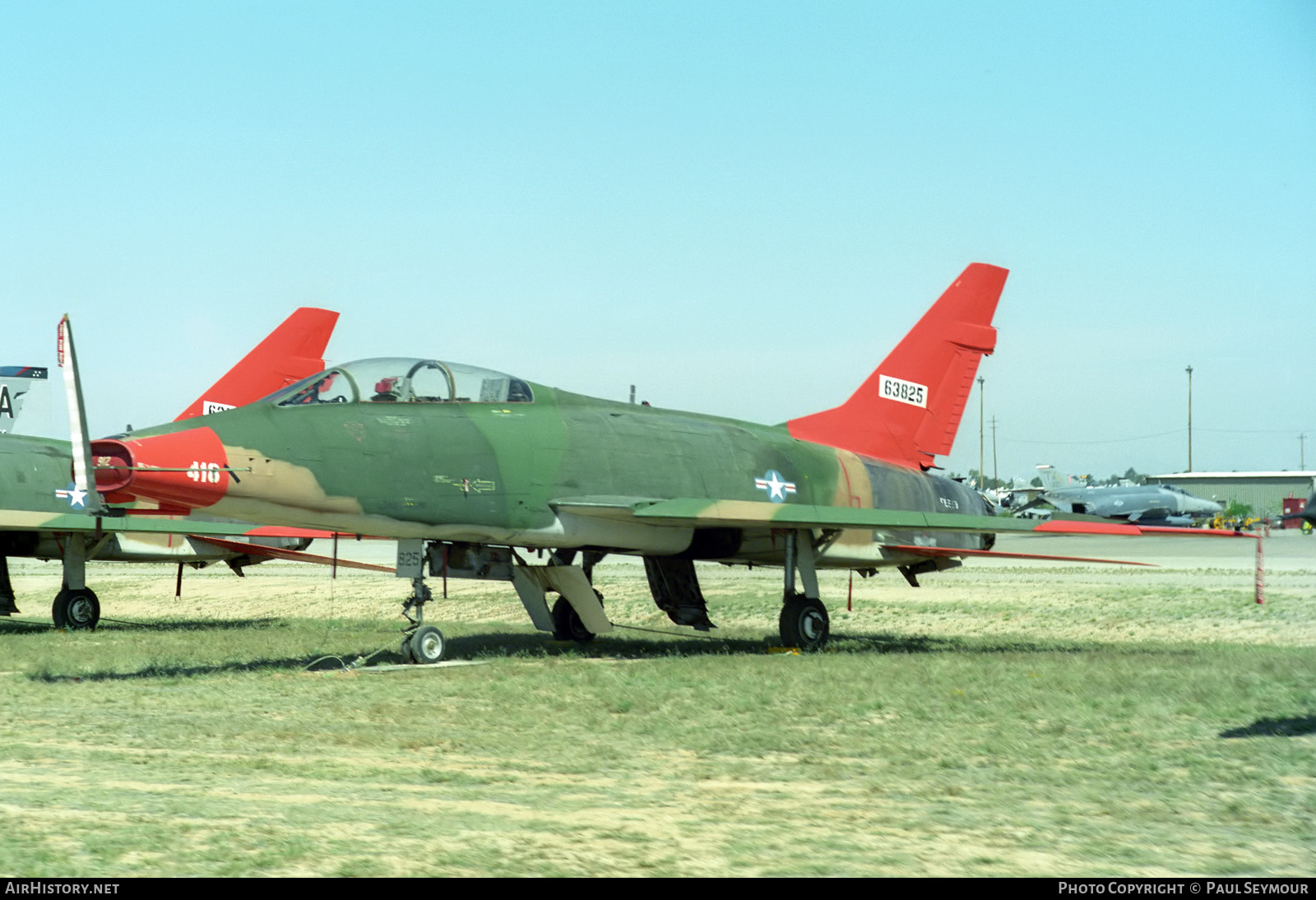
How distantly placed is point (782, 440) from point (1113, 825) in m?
11.4

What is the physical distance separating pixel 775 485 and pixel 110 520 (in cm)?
946

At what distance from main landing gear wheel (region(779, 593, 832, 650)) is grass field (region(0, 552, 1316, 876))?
0.35 meters

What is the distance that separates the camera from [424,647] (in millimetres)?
12820

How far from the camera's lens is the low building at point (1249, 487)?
113875mm

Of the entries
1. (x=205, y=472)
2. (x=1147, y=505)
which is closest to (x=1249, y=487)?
(x=1147, y=505)

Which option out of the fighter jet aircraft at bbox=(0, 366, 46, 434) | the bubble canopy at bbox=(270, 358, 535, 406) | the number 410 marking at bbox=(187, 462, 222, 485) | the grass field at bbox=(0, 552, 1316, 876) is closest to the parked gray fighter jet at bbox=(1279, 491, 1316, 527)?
the grass field at bbox=(0, 552, 1316, 876)

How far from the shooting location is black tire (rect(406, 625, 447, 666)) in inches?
502

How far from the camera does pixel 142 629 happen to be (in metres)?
19.4

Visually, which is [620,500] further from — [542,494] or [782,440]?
[782,440]

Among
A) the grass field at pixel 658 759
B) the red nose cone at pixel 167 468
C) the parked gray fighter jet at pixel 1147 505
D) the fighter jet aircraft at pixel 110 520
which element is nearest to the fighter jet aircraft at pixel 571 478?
the red nose cone at pixel 167 468

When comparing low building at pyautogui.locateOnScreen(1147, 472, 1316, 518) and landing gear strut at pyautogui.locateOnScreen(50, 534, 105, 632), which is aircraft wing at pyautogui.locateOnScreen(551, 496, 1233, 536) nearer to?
landing gear strut at pyautogui.locateOnScreen(50, 534, 105, 632)

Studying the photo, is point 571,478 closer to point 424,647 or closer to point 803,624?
point 424,647

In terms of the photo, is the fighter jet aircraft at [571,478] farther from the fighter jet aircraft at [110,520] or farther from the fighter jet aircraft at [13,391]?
the fighter jet aircraft at [13,391]

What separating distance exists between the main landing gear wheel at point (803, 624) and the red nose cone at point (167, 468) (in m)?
6.86
